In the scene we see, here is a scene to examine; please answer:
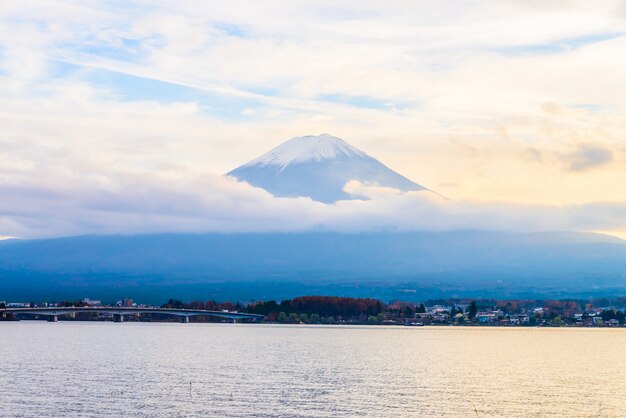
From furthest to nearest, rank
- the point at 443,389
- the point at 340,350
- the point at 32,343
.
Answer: the point at 32,343 → the point at 340,350 → the point at 443,389

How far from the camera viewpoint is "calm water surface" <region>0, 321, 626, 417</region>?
192ft

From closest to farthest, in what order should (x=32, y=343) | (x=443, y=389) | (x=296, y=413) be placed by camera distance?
(x=296, y=413)
(x=443, y=389)
(x=32, y=343)

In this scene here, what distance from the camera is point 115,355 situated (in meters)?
95.9

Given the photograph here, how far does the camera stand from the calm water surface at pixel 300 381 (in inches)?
2304

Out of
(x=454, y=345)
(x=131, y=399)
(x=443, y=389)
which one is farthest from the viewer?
(x=454, y=345)

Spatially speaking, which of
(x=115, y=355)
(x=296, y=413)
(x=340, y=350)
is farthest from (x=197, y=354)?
(x=296, y=413)

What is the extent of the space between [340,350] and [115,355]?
23622mm

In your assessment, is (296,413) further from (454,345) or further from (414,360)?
(454,345)

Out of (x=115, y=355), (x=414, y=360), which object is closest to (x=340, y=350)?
(x=414, y=360)

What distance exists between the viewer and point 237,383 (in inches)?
2749

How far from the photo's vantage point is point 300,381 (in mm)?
72500

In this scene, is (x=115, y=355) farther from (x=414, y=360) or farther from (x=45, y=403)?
(x=45, y=403)

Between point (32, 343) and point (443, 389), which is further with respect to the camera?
point (32, 343)

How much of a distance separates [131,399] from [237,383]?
10.5 meters
